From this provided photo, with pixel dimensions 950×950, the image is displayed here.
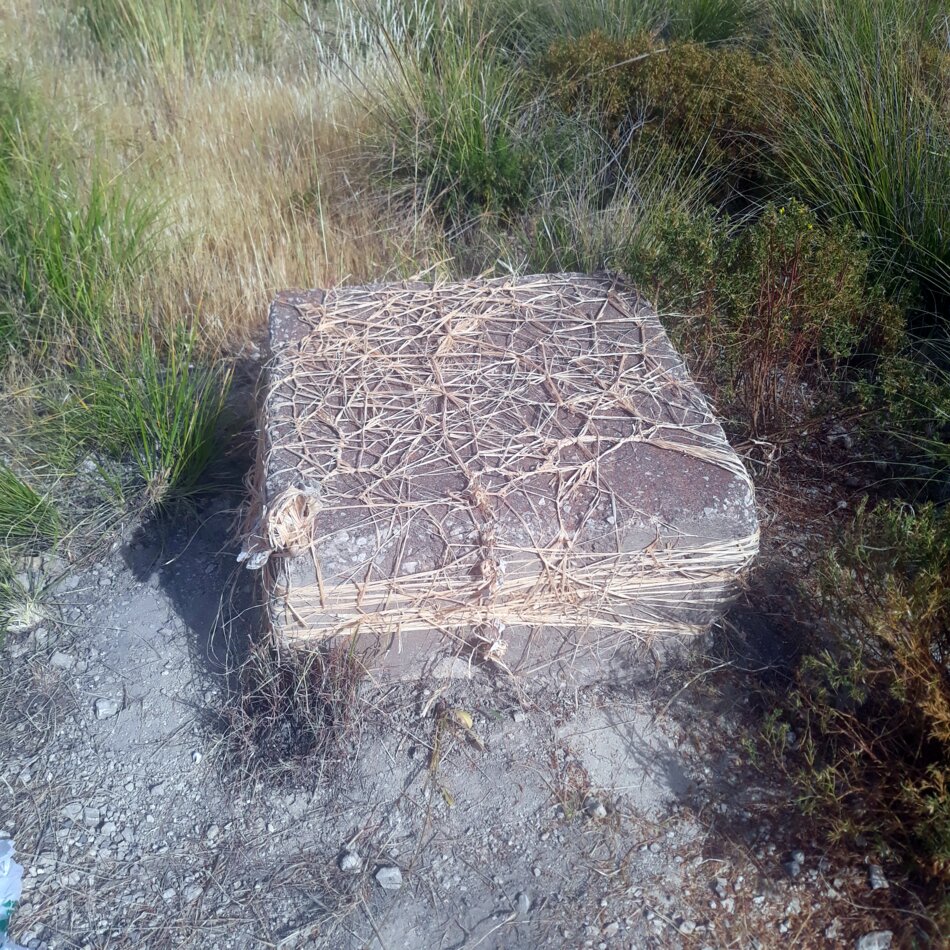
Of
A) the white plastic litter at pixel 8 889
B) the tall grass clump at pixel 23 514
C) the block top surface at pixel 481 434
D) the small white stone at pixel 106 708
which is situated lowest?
the small white stone at pixel 106 708

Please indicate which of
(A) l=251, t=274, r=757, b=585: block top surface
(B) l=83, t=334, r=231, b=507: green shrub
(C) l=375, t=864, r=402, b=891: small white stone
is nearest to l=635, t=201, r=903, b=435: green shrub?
(A) l=251, t=274, r=757, b=585: block top surface

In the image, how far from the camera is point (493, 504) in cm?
216

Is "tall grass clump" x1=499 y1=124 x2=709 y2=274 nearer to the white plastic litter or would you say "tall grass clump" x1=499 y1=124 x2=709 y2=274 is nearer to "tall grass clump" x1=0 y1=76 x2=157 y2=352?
"tall grass clump" x1=0 y1=76 x2=157 y2=352

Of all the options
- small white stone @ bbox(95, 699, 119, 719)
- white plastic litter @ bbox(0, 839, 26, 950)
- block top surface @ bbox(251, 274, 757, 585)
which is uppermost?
block top surface @ bbox(251, 274, 757, 585)

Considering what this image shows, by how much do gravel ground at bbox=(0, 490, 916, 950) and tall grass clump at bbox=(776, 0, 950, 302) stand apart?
1598mm

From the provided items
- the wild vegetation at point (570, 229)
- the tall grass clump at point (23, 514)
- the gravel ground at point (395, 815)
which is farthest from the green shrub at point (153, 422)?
the gravel ground at point (395, 815)

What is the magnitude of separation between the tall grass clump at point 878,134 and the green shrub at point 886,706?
1372 mm

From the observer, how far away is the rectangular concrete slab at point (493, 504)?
2.09 meters

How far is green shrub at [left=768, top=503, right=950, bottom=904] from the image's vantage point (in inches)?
71.5

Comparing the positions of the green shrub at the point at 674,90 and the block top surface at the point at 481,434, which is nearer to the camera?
the block top surface at the point at 481,434

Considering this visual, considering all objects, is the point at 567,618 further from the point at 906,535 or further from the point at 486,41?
the point at 486,41

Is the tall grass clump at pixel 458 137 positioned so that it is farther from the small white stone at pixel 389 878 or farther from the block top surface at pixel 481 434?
the small white stone at pixel 389 878

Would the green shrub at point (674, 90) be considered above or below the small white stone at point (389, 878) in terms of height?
above

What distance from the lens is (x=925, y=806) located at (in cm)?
175
